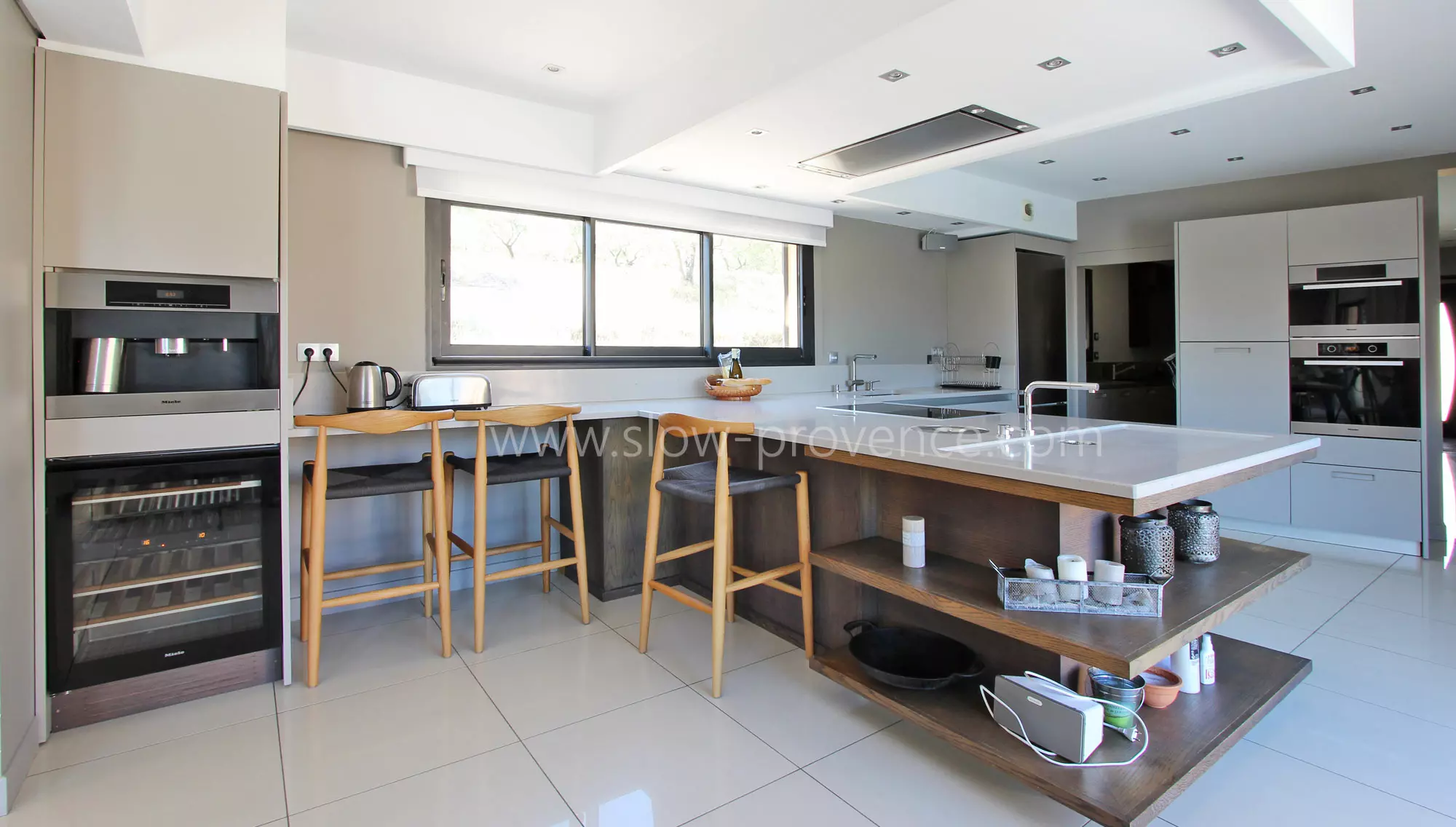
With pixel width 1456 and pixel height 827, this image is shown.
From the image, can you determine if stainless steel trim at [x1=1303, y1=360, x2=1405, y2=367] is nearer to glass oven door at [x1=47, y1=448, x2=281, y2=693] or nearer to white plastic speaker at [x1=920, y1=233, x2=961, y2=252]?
white plastic speaker at [x1=920, y1=233, x2=961, y2=252]

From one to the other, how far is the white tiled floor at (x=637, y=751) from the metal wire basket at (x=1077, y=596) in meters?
0.48

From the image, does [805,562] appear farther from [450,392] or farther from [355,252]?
[355,252]

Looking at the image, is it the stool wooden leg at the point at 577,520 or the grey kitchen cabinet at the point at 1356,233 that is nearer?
the stool wooden leg at the point at 577,520

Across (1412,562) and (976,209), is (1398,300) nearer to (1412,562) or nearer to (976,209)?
(1412,562)

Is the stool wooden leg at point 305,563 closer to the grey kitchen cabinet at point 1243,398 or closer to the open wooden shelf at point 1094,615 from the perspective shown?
the open wooden shelf at point 1094,615

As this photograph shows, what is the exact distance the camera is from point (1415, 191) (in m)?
4.14

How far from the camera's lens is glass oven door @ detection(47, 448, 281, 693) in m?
2.03

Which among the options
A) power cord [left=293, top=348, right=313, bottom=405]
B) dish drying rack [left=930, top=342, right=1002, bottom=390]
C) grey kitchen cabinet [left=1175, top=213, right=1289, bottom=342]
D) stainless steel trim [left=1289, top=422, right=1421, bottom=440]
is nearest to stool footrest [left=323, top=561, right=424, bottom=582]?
power cord [left=293, top=348, right=313, bottom=405]

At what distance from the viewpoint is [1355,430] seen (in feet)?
13.3

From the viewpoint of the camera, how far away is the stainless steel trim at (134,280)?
199cm

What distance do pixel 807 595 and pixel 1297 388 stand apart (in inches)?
146

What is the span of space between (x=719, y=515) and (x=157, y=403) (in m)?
1.77

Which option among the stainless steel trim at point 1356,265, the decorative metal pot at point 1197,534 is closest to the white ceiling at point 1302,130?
the stainless steel trim at point 1356,265

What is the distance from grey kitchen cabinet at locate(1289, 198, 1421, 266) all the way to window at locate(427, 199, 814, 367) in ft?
9.59
